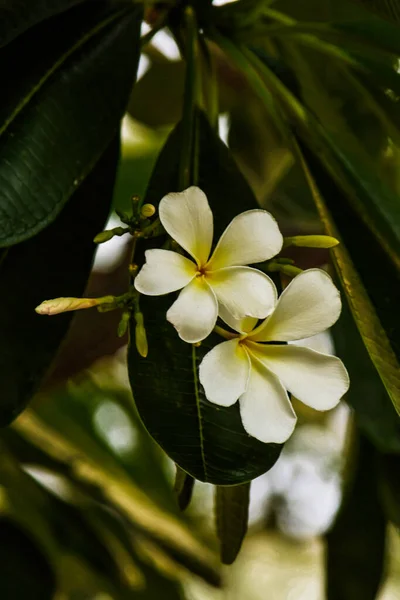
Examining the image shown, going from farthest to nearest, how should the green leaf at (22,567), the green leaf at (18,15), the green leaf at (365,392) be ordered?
1. the green leaf at (22,567)
2. the green leaf at (365,392)
3. the green leaf at (18,15)

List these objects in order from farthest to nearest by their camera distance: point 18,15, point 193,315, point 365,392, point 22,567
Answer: point 22,567 → point 365,392 → point 18,15 → point 193,315

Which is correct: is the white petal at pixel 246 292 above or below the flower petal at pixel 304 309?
above

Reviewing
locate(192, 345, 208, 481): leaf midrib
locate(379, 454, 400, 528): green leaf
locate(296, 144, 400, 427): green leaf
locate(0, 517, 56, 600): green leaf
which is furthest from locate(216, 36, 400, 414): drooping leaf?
locate(0, 517, 56, 600): green leaf

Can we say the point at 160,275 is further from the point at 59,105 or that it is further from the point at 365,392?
the point at 365,392

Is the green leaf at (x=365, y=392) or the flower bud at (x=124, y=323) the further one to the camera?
the green leaf at (x=365, y=392)

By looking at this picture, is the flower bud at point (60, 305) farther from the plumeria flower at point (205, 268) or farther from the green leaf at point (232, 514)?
the green leaf at point (232, 514)

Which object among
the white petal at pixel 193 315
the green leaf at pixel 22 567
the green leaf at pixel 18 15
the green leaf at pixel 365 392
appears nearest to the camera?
the white petal at pixel 193 315

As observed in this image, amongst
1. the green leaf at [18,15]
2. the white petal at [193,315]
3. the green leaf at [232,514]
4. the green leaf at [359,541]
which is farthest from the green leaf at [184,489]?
the green leaf at [359,541]

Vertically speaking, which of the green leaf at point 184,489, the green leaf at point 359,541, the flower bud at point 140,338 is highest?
the flower bud at point 140,338

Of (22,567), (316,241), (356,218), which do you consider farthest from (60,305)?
(22,567)
